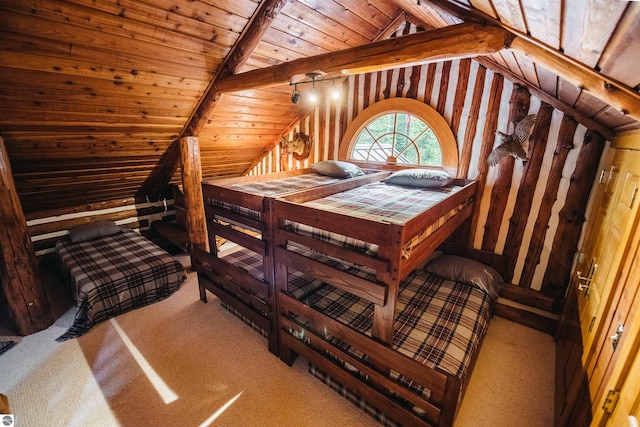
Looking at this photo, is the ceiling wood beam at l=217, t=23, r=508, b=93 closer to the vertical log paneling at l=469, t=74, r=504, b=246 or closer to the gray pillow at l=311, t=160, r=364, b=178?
the gray pillow at l=311, t=160, r=364, b=178

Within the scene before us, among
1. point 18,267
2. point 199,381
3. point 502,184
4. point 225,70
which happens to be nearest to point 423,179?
point 502,184

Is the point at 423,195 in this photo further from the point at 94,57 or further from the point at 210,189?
the point at 94,57

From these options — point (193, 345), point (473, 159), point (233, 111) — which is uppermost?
point (233, 111)

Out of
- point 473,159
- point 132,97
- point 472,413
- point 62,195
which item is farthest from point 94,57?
point 472,413

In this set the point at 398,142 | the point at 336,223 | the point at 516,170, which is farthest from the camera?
the point at 398,142

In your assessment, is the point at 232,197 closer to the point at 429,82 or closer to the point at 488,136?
the point at 429,82

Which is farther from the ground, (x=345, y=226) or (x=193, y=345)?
(x=345, y=226)

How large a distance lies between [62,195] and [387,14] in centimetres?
455

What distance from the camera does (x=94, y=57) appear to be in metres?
2.18

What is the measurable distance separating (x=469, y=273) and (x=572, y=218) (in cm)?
104

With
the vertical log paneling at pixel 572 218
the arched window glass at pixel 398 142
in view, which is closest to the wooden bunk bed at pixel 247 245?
the arched window glass at pixel 398 142

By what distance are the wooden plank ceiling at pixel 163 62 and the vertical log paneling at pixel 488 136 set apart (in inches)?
6.5

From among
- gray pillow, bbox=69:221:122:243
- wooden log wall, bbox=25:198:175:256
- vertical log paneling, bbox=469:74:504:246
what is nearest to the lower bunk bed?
vertical log paneling, bbox=469:74:504:246

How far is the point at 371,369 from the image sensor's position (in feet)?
5.67
